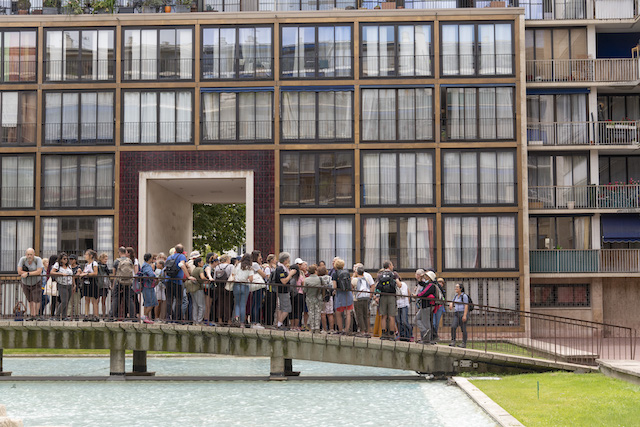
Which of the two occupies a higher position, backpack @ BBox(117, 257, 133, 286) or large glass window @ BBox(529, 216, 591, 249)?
large glass window @ BBox(529, 216, 591, 249)

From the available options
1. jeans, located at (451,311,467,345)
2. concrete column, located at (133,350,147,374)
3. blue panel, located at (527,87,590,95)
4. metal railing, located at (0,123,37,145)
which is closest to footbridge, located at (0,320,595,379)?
jeans, located at (451,311,467,345)

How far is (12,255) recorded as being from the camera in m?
38.8

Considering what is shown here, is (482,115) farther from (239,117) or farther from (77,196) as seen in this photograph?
(77,196)

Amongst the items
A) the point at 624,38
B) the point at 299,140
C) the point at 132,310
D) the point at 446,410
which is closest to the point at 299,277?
the point at 132,310

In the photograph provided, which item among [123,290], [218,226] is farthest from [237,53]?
[123,290]

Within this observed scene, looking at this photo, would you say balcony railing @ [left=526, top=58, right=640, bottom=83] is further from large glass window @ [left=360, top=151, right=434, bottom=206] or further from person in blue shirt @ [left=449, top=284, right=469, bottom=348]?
person in blue shirt @ [left=449, top=284, right=469, bottom=348]

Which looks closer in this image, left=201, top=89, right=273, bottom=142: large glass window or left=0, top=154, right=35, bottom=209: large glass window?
left=201, top=89, right=273, bottom=142: large glass window

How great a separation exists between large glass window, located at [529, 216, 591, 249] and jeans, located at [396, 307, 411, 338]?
20.5m

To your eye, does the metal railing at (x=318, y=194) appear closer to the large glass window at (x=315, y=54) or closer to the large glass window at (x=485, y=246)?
the large glass window at (x=485, y=246)

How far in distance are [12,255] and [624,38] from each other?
30.8 meters

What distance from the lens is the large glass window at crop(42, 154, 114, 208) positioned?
38844mm

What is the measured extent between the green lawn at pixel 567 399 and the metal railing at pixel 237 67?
2242 cm

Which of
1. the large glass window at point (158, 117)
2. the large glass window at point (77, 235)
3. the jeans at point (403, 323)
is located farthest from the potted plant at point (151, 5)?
the jeans at point (403, 323)

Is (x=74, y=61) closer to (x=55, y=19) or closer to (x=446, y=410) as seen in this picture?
(x=55, y=19)
